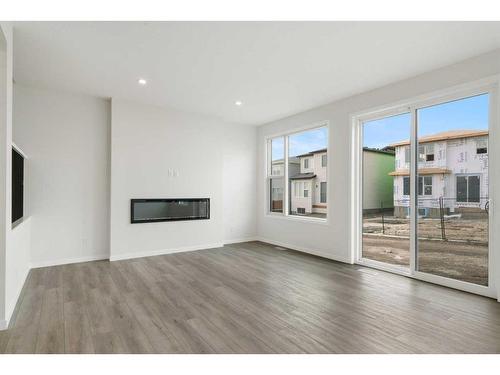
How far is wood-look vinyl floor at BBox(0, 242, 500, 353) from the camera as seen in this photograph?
213 cm

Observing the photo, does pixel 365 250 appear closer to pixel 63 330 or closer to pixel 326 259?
pixel 326 259

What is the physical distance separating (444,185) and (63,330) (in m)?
4.36

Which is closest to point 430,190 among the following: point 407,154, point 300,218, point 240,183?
point 407,154

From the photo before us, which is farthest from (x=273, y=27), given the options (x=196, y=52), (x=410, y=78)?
(x=410, y=78)

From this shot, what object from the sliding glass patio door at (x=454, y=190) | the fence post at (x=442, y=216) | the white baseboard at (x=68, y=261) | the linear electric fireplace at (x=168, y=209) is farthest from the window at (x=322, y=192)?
the white baseboard at (x=68, y=261)

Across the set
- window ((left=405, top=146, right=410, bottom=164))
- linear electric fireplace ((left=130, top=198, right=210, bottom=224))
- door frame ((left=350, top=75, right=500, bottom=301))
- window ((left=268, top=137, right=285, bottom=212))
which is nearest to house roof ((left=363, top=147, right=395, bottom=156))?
door frame ((left=350, top=75, right=500, bottom=301))

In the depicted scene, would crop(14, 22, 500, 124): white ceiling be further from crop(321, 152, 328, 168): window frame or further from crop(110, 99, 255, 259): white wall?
crop(321, 152, 328, 168): window frame

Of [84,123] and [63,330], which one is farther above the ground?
[84,123]

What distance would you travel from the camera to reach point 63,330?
235 centimetres

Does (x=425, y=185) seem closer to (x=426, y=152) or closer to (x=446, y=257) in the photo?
(x=426, y=152)

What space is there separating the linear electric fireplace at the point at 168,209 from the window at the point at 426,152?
3.75m

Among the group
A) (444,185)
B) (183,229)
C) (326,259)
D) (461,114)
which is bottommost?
(326,259)

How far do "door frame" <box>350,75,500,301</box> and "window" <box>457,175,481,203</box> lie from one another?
14 cm

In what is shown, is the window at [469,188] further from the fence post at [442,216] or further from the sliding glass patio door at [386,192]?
the sliding glass patio door at [386,192]
